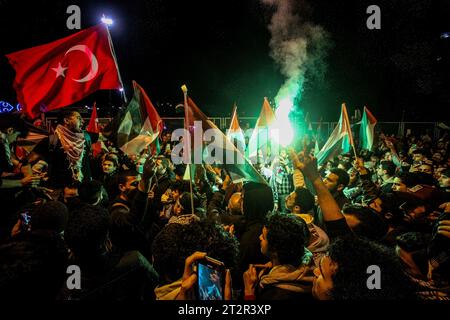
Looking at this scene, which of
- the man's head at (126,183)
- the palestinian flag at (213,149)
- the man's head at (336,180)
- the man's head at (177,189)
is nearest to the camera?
the man's head at (126,183)

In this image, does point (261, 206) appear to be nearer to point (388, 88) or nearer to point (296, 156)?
point (296, 156)

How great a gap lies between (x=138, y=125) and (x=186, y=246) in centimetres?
485

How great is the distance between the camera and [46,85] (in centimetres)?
504

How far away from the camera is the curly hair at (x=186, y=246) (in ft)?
6.75

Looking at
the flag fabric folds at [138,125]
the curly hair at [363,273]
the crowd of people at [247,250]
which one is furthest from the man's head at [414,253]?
the flag fabric folds at [138,125]

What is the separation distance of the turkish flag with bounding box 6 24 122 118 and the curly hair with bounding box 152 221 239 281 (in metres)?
4.04

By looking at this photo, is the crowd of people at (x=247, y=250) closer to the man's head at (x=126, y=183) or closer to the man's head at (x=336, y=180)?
the man's head at (x=126, y=183)

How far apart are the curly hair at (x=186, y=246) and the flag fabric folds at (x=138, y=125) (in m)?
4.43

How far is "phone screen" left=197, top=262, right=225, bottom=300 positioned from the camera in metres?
1.84

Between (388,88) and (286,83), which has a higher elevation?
(388,88)

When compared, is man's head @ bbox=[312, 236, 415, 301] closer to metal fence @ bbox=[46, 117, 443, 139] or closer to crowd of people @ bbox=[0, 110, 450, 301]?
crowd of people @ bbox=[0, 110, 450, 301]

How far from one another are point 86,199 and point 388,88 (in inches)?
1460
